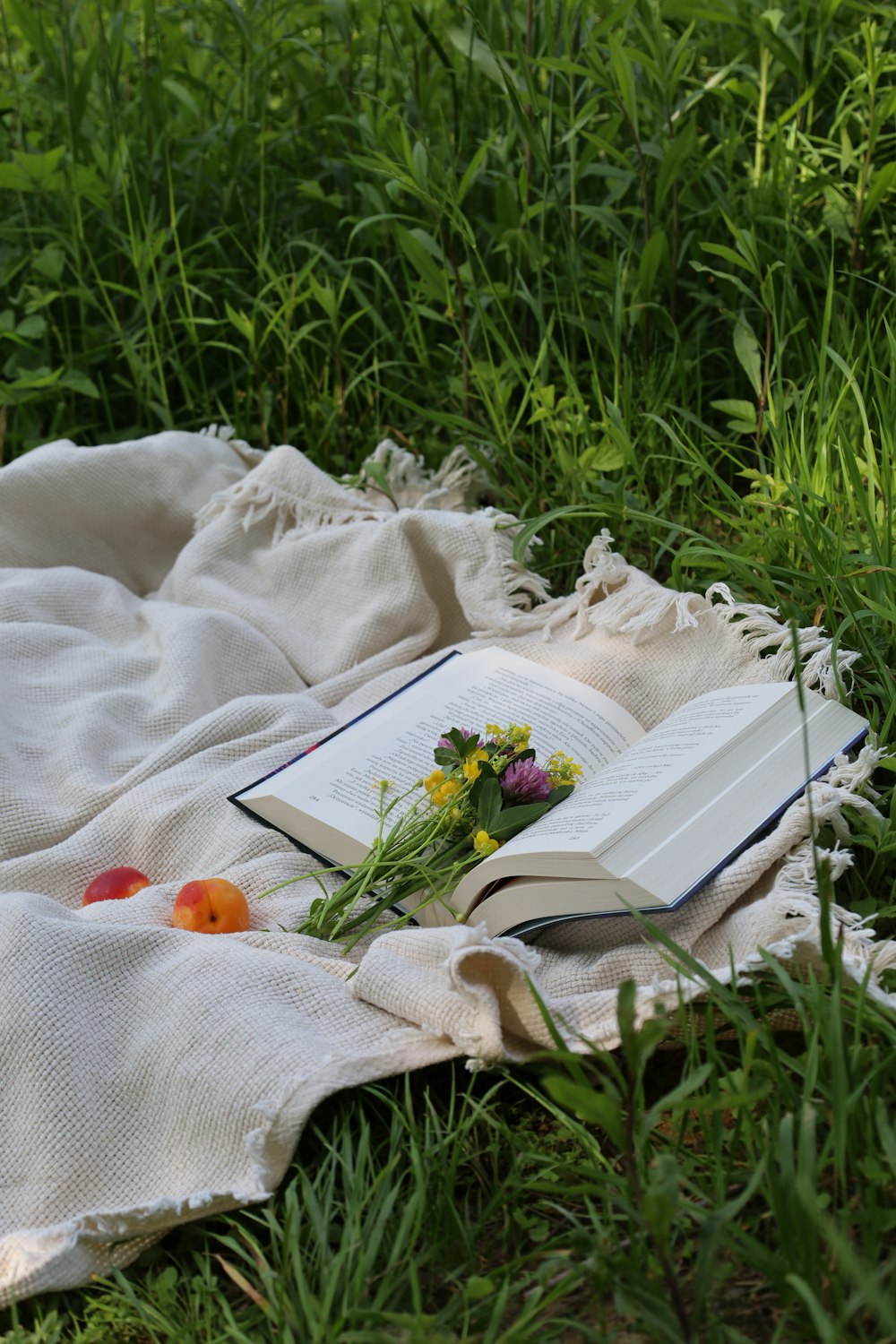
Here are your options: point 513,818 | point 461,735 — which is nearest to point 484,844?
point 513,818

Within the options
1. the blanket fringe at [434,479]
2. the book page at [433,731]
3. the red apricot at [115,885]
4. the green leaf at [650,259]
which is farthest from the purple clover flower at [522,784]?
the blanket fringe at [434,479]

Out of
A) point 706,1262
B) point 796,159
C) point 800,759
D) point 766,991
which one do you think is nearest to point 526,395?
point 796,159

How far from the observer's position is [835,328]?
2.22 metres

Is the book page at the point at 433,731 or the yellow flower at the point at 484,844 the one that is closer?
the yellow flower at the point at 484,844

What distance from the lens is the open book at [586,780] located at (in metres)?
1.34

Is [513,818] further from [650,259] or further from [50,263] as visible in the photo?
[50,263]

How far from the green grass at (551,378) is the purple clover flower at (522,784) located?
342 mm

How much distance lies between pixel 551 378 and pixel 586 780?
122 centimetres

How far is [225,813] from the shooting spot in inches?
66.6

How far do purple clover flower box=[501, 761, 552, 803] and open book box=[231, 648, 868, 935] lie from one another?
0.09ft

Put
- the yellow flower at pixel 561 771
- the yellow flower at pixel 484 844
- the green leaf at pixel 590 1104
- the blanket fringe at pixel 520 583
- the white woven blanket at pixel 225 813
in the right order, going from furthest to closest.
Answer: the blanket fringe at pixel 520 583 < the yellow flower at pixel 561 771 < the yellow flower at pixel 484 844 < the white woven blanket at pixel 225 813 < the green leaf at pixel 590 1104

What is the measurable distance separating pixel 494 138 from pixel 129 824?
158 cm

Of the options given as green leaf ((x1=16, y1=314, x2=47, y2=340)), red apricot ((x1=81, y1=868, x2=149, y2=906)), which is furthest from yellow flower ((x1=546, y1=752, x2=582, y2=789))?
green leaf ((x1=16, y1=314, x2=47, y2=340))

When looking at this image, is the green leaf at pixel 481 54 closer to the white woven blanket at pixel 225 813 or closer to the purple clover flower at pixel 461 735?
the white woven blanket at pixel 225 813
